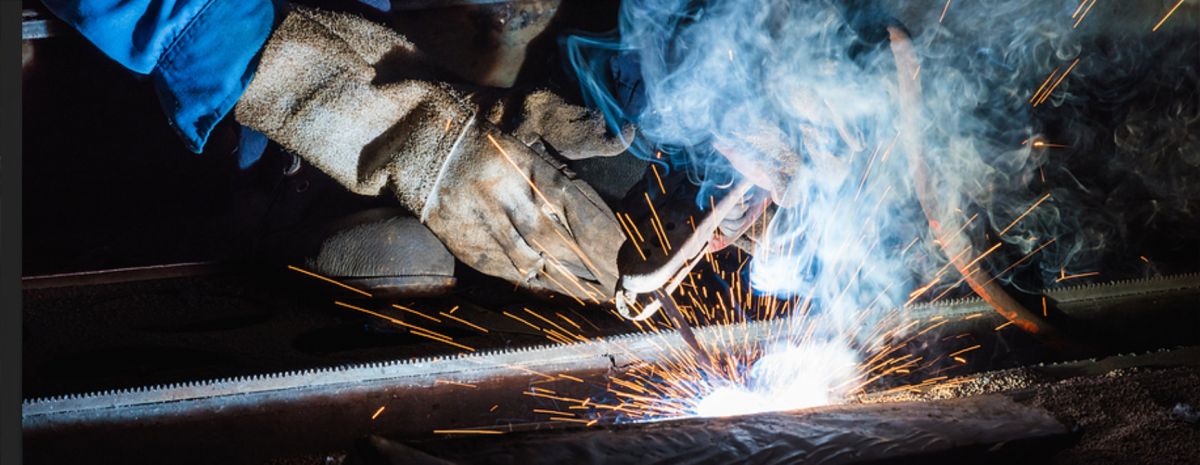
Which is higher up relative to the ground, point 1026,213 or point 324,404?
point 1026,213

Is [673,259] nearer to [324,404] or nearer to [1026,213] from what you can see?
[324,404]

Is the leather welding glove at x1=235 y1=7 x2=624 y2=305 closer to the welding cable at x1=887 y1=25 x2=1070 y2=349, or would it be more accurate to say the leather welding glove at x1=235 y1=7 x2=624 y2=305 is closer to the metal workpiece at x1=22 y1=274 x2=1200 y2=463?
the metal workpiece at x1=22 y1=274 x2=1200 y2=463

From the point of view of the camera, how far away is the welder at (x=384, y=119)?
2.34m

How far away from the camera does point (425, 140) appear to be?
2400mm

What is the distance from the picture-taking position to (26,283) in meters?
2.83

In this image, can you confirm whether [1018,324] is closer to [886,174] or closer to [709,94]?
[886,174]

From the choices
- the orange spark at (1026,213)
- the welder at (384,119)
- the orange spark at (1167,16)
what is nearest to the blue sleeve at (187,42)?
the welder at (384,119)

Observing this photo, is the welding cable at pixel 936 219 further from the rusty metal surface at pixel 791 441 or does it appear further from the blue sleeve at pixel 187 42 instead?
the blue sleeve at pixel 187 42

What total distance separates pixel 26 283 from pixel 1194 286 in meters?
4.60

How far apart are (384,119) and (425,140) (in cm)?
19

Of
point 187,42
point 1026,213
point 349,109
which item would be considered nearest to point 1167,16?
point 1026,213

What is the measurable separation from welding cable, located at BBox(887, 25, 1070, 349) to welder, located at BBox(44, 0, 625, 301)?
995 millimetres

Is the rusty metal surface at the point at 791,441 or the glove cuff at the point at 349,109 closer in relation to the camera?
the rusty metal surface at the point at 791,441

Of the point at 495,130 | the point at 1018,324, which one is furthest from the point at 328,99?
the point at 1018,324
